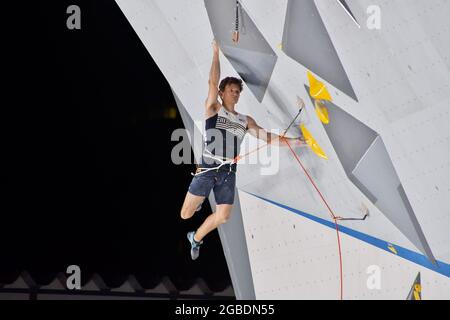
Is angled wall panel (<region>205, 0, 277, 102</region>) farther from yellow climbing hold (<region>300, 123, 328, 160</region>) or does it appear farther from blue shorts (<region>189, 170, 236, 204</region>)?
blue shorts (<region>189, 170, 236, 204</region>)

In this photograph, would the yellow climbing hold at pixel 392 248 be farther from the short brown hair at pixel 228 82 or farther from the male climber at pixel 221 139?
the short brown hair at pixel 228 82

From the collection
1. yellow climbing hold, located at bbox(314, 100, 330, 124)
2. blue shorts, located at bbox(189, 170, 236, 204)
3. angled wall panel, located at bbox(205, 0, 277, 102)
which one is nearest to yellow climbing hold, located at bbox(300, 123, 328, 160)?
yellow climbing hold, located at bbox(314, 100, 330, 124)

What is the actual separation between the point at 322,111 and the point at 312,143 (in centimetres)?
27

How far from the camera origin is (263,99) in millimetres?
4613

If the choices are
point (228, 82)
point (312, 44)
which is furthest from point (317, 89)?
point (228, 82)

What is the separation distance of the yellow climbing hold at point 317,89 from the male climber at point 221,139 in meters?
0.40

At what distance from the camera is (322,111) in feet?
13.8

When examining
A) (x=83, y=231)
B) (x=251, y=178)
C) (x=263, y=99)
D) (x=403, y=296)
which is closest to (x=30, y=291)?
(x=83, y=231)

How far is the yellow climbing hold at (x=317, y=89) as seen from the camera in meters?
4.08

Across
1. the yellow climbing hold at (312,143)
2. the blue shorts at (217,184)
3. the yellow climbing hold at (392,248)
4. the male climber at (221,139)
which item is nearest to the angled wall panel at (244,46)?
the male climber at (221,139)

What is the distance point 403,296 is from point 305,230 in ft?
2.46

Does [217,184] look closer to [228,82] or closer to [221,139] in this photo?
[221,139]

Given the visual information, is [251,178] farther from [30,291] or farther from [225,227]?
[30,291]

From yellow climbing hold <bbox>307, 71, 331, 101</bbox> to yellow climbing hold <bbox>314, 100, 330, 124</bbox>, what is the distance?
0.12 feet
